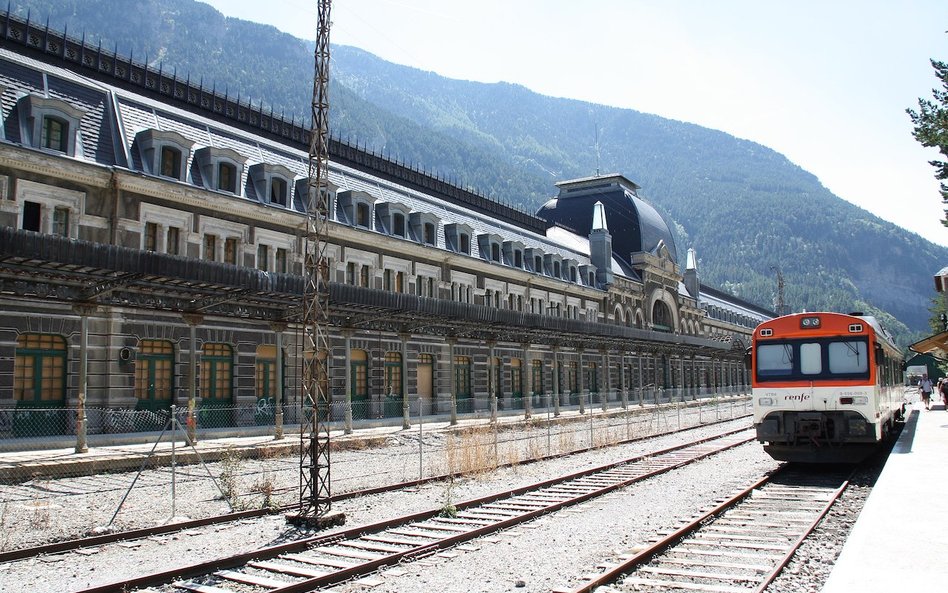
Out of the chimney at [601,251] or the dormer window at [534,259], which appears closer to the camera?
the dormer window at [534,259]

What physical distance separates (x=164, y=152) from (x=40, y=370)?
322 inches

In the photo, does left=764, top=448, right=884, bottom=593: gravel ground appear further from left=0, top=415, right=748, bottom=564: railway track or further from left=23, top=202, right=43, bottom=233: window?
left=23, top=202, right=43, bottom=233: window

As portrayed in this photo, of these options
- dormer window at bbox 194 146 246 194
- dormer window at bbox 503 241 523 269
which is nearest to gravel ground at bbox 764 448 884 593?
dormer window at bbox 194 146 246 194

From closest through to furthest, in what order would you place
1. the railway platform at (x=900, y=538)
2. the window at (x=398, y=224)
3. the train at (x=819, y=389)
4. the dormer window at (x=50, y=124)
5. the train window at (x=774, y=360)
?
the railway platform at (x=900, y=538) → the train at (x=819, y=389) → the train window at (x=774, y=360) → the dormer window at (x=50, y=124) → the window at (x=398, y=224)

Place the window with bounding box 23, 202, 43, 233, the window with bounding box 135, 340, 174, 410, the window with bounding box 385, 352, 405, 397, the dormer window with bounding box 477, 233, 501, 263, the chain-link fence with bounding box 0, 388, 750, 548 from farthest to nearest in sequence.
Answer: the dormer window with bounding box 477, 233, 501, 263 < the window with bounding box 385, 352, 405, 397 < the window with bounding box 135, 340, 174, 410 < the window with bounding box 23, 202, 43, 233 < the chain-link fence with bounding box 0, 388, 750, 548

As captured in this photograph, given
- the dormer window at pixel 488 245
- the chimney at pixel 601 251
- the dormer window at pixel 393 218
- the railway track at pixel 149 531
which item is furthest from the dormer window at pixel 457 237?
the railway track at pixel 149 531

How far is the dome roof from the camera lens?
64625mm

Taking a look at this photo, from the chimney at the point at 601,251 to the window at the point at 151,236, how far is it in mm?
38022

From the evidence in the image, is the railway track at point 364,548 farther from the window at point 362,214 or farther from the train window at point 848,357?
the window at point 362,214

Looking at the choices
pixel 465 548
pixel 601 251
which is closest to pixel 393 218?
pixel 601 251

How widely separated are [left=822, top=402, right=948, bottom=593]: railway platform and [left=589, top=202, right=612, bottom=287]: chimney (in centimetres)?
4209

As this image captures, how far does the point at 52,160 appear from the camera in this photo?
2247 centimetres

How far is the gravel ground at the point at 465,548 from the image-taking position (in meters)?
8.73

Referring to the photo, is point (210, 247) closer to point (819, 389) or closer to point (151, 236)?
point (151, 236)
